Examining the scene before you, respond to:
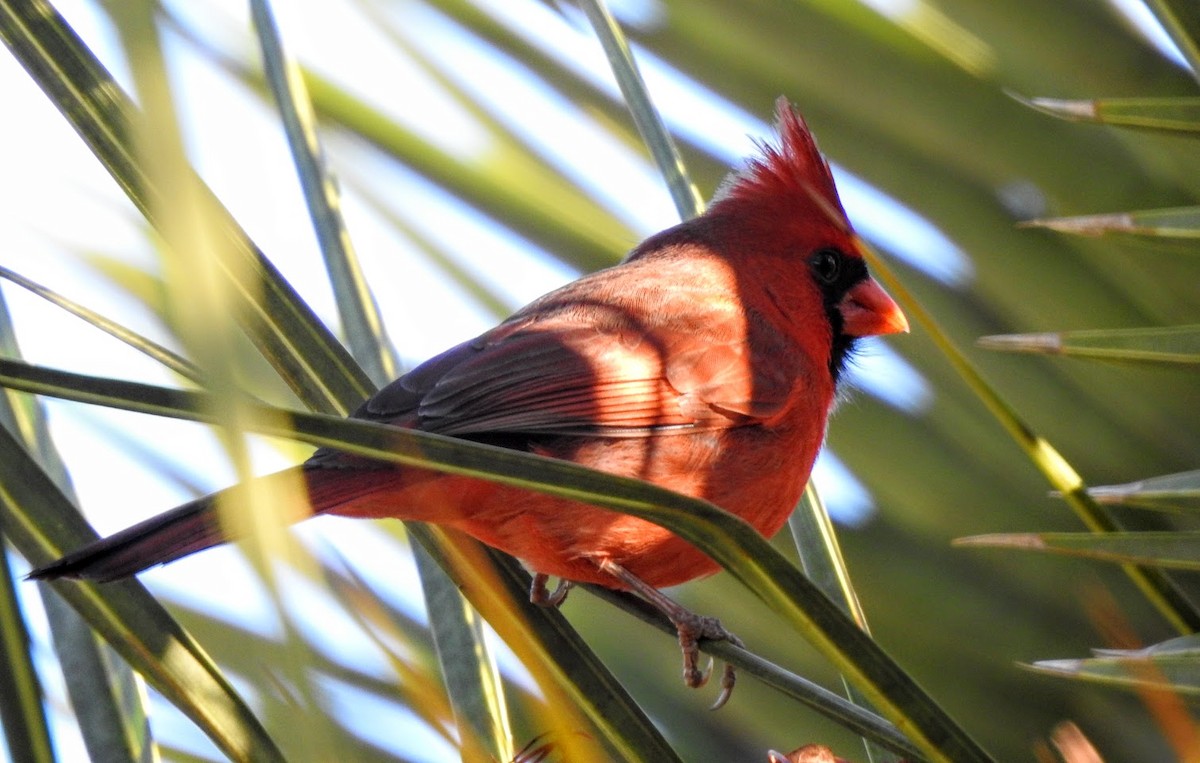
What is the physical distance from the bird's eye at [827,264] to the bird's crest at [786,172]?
0.09 metres

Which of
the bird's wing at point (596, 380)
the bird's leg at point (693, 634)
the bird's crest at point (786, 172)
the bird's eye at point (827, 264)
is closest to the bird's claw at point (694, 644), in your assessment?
the bird's leg at point (693, 634)

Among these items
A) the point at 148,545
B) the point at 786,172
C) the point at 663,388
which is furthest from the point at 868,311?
the point at 148,545

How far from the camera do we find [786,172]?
5.72 ft

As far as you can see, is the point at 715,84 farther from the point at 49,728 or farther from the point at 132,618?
the point at 49,728

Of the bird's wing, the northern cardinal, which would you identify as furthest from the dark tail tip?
the bird's wing

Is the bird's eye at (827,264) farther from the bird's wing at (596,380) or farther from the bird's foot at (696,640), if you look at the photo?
the bird's foot at (696,640)

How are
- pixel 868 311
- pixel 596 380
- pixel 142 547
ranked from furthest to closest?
pixel 868 311
pixel 596 380
pixel 142 547

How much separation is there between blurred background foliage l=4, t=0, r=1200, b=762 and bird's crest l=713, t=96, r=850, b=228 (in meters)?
0.04

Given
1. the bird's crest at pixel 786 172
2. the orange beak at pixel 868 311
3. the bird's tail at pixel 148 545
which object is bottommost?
the orange beak at pixel 868 311

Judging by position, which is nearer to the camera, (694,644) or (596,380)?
(694,644)

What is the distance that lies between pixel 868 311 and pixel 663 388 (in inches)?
17.9

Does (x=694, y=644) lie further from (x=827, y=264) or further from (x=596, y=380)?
(x=827, y=264)

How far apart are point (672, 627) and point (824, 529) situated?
369 mm

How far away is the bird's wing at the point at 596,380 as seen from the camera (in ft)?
4.57
